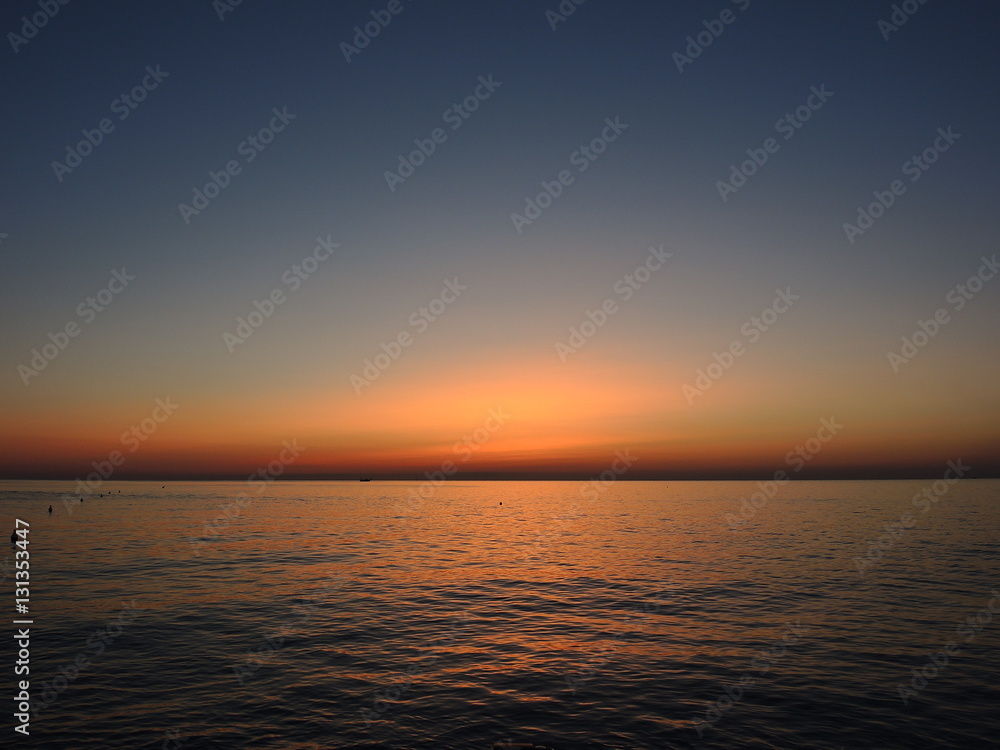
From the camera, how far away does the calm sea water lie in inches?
692

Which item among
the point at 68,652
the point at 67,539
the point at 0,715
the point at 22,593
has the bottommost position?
the point at 0,715

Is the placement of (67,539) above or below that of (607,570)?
above

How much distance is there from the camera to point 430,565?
50625 millimetres

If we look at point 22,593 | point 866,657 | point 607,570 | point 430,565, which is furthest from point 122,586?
point 866,657

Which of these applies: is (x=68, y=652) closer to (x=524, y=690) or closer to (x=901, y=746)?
(x=524, y=690)

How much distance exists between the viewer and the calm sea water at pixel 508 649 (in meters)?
17.6

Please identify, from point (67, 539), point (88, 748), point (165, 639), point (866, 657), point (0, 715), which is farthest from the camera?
point (67, 539)

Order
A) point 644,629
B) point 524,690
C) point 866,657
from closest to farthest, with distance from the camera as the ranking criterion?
point 524,690
point 866,657
point 644,629

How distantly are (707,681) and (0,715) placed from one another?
22.4 m

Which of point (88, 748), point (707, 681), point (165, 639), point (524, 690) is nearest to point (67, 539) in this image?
point (165, 639)

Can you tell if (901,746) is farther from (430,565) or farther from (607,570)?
(430,565)

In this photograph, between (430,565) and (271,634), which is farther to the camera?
(430,565)

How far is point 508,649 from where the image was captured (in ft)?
84.2

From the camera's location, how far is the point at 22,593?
34844 millimetres
